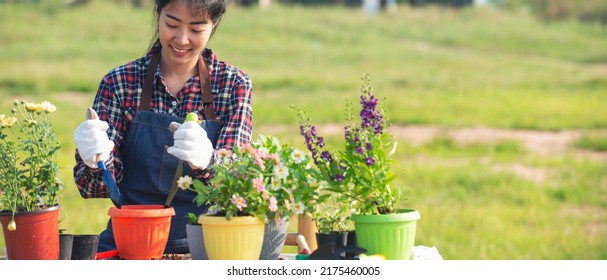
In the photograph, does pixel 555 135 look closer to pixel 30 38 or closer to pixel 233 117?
pixel 30 38

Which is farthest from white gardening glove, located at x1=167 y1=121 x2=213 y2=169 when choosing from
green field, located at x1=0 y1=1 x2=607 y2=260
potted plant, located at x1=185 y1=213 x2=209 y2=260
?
green field, located at x1=0 y1=1 x2=607 y2=260

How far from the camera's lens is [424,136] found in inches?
597

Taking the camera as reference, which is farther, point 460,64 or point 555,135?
point 460,64

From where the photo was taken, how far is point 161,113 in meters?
2.87

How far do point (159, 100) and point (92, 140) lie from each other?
0.54 meters

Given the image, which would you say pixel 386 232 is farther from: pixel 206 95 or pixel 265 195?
pixel 206 95

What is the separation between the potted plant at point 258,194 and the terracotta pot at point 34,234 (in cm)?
32

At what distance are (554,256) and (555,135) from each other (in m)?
7.90

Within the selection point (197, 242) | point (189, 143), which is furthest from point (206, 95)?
point (197, 242)

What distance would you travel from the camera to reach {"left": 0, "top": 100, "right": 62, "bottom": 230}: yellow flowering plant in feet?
7.39

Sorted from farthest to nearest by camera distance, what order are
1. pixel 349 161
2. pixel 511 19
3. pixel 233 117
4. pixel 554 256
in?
pixel 511 19
pixel 554 256
pixel 233 117
pixel 349 161

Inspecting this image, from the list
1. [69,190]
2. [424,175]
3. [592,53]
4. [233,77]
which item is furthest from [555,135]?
[233,77]

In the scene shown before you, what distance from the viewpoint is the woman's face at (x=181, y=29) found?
268 centimetres

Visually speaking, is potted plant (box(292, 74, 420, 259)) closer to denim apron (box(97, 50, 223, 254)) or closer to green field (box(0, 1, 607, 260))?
denim apron (box(97, 50, 223, 254))
